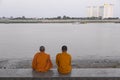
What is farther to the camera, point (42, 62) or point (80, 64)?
point (80, 64)

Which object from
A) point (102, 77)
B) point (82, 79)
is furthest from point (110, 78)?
point (82, 79)

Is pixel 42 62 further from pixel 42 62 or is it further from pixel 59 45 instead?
pixel 59 45

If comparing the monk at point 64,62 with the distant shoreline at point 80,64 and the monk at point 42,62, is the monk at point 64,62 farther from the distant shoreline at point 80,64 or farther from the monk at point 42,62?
the distant shoreline at point 80,64

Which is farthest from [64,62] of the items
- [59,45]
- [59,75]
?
[59,45]

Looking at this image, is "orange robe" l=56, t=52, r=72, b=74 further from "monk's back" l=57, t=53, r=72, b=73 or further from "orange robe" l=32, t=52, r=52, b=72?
"orange robe" l=32, t=52, r=52, b=72

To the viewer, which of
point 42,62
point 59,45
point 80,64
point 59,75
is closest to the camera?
point 59,75

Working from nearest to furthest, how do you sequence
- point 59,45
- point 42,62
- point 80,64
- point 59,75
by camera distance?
point 59,75 < point 42,62 < point 80,64 < point 59,45

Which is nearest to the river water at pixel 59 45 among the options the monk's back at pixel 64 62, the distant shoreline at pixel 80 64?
the distant shoreline at pixel 80 64

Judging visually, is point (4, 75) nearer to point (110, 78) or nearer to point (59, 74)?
point (59, 74)

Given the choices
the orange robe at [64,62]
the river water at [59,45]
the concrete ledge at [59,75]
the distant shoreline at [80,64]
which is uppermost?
the orange robe at [64,62]

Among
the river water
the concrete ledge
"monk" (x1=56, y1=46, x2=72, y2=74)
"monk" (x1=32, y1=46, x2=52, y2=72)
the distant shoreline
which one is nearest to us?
the concrete ledge

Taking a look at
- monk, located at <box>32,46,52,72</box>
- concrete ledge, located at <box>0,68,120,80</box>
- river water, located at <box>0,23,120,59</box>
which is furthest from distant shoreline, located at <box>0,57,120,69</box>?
monk, located at <box>32,46,52,72</box>

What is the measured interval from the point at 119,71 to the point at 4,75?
10.1 ft

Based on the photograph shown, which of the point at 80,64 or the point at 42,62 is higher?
the point at 42,62
